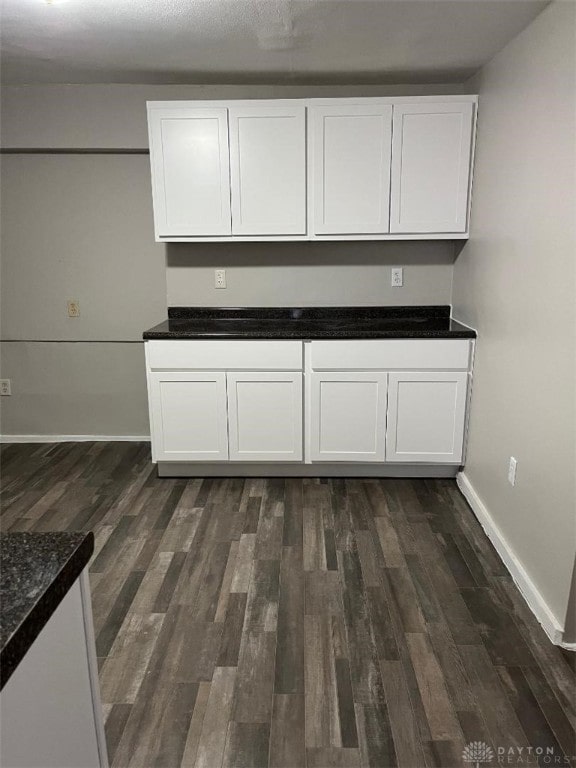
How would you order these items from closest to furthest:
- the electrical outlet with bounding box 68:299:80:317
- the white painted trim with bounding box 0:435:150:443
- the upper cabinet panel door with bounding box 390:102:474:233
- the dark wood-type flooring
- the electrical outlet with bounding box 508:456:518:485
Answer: the dark wood-type flooring, the electrical outlet with bounding box 508:456:518:485, the upper cabinet panel door with bounding box 390:102:474:233, the electrical outlet with bounding box 68:299:80:317, the white painted trim with bounding box 0:435:150:443

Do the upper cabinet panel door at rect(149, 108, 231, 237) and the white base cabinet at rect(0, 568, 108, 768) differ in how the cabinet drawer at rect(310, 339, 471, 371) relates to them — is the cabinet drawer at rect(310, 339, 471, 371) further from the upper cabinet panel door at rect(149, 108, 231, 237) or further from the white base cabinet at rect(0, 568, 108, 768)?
the white base cabinet at rect(0, 568, 108, 768)

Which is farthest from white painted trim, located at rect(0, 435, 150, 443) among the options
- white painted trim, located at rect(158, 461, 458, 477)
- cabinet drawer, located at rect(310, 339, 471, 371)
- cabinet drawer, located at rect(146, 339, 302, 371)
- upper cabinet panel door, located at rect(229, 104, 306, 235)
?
upper cabinet panel door, located at rect(229, 104, 306, 235)

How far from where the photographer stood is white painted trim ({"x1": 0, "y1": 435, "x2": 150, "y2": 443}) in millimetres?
4125

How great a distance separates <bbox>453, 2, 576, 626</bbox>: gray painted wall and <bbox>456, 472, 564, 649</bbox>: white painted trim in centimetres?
3

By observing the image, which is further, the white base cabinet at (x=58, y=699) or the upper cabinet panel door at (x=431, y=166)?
the upper cabinet panel door at (x=431, y=166)

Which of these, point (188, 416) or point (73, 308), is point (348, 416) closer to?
point (188, 416)

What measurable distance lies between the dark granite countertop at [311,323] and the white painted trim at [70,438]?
0.99m

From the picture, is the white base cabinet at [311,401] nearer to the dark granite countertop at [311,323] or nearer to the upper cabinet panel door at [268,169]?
the dark granite countertop at [311,323]

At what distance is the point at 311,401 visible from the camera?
328 centimetres

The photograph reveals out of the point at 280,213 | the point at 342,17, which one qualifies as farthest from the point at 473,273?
the point at 342,17

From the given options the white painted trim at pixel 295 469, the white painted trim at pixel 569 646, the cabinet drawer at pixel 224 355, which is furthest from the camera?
the white painted trim at pixel 295 469

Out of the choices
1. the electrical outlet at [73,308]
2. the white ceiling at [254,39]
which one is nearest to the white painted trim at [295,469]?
the electrical outlet at [73,308]

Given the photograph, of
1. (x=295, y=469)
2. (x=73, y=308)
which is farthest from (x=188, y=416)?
(x=73, y=308)

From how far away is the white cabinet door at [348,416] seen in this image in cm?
323
